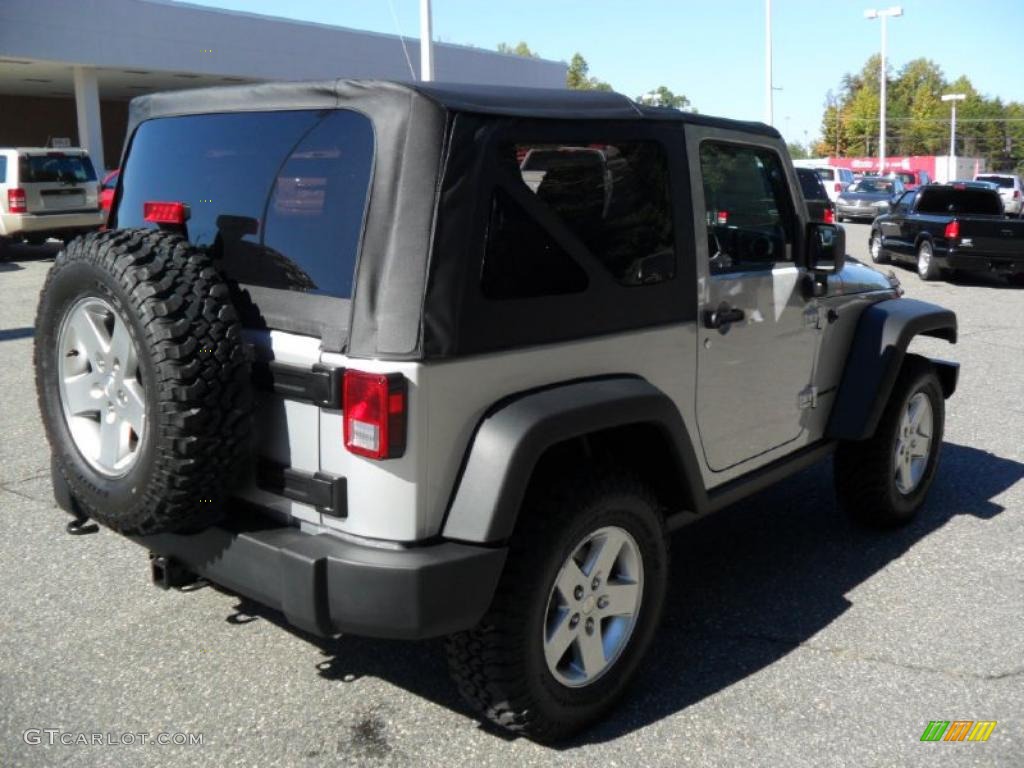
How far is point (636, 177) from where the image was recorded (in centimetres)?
344

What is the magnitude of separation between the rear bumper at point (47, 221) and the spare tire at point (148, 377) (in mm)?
16572

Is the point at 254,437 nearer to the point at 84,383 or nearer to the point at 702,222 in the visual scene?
the point at 84,383

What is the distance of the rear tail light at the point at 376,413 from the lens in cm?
268

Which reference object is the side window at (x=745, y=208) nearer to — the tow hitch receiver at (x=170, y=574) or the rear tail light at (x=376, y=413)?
the rear tail light at (x=376, y=413)

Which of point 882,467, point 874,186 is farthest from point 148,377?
point 874,186

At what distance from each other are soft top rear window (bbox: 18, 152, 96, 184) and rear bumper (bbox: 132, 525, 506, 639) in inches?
696

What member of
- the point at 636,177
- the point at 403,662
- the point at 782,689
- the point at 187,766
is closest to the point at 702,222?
the point at 636,177

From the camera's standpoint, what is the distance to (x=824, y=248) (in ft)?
14.1

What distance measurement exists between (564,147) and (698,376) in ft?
3.28

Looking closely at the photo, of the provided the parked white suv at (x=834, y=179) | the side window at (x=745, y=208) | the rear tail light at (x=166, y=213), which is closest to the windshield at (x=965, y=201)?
the side window at (x=745, y=208)

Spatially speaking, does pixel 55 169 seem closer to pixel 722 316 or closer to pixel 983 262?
pixel 983 262

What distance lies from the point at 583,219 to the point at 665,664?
5.42ft

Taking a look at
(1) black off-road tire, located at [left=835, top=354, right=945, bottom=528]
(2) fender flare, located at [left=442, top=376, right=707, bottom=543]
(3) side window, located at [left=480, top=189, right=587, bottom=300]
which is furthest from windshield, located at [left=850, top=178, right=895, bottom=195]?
(2) fender flare, located at [left=442, top=376, right=707, bottom=543]

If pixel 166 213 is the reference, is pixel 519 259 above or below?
below
